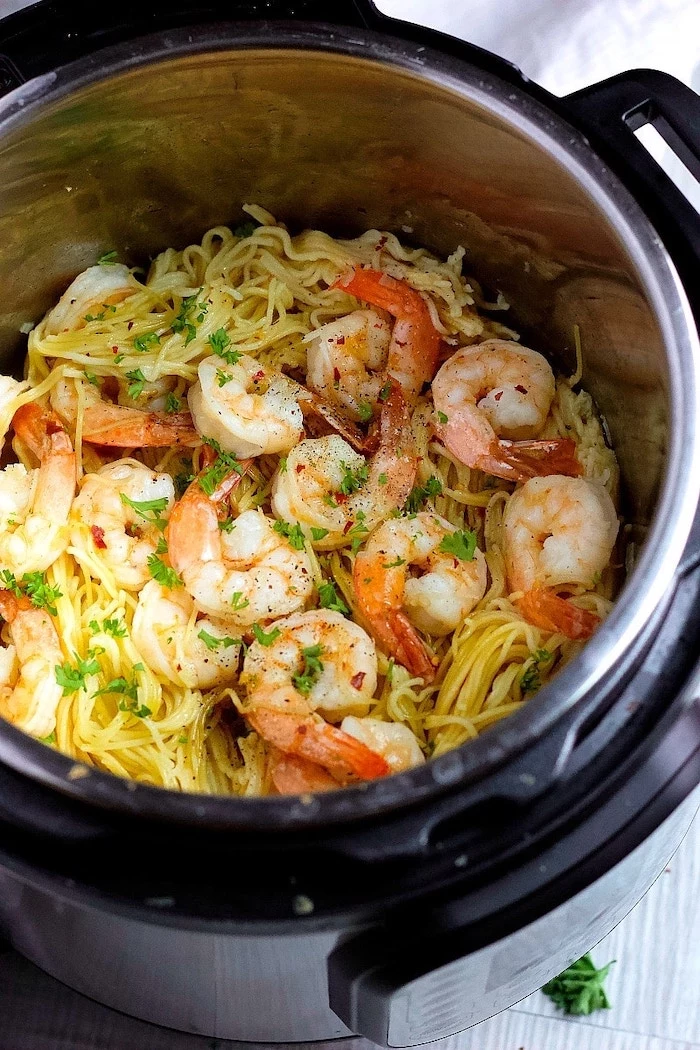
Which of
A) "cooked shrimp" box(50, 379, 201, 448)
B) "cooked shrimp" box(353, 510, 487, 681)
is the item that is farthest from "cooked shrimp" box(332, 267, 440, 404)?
"cooked shrimp" box(50, 379, 201, 448)

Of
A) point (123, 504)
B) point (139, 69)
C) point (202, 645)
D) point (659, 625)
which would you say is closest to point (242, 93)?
point (139, 69)

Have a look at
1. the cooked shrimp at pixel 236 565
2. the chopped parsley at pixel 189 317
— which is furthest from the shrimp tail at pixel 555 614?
the chopped parsley at pixel 189 317

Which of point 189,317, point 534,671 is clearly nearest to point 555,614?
point 534,671

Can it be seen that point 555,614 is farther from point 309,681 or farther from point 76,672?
point 76,672

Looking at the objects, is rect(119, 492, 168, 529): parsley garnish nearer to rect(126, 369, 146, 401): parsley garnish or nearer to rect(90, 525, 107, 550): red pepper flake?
rect(90, 525, 107, 550): red pepper flake

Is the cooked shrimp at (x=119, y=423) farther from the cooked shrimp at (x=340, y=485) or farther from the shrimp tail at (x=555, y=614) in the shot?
the shrimp tail at (x=555, y=614)

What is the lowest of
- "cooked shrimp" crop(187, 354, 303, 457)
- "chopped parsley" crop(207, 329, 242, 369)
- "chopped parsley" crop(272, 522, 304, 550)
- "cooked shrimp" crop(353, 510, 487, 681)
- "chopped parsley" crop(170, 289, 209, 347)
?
"cooked shrimp" crop(353, 510, 487, 681)
